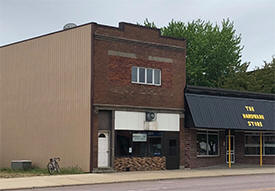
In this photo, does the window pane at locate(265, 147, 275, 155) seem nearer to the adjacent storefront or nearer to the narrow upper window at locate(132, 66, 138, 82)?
the adjacent storefront

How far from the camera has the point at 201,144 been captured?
34.0 metres

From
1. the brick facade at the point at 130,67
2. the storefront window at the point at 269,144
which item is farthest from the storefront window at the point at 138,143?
the storefront window at the point at 269,144

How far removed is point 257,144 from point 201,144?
6158 millimetres

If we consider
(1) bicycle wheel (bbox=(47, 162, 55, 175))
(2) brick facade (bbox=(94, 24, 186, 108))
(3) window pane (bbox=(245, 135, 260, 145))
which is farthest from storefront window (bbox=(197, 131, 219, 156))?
(1) bicycle wheel (bbox=(47, 162, 55, 175))

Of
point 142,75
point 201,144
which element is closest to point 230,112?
point 201,144

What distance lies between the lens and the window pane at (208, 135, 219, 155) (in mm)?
34625

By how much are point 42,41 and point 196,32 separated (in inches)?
1130

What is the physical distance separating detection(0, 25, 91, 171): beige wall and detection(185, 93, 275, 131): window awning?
301 inches

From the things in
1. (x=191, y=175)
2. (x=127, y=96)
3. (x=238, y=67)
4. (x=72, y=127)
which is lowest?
(x=191, y=175)

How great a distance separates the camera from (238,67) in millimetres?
57594

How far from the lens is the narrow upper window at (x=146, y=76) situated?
30578 mm

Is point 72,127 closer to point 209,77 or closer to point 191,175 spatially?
point 191,175

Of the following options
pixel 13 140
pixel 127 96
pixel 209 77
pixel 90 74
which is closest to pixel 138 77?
pixel 127 96

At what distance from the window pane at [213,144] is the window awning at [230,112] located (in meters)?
2.12
